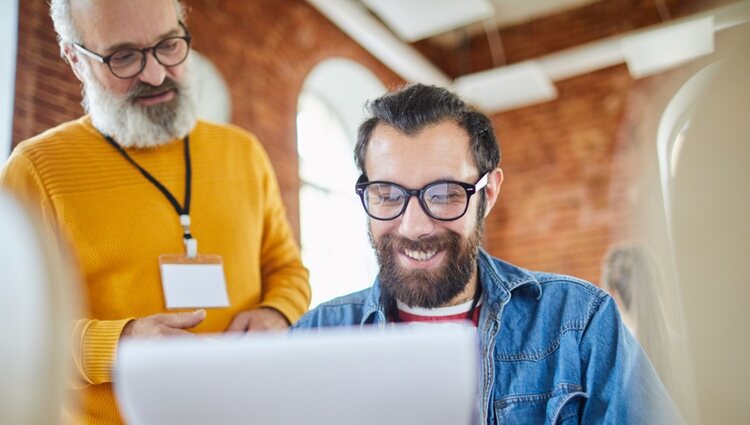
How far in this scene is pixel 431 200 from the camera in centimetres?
151

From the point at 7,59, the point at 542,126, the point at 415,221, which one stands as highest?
the point at 542,126

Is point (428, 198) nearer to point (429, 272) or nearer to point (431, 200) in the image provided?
point (431, 200)

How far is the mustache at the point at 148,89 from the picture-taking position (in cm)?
176

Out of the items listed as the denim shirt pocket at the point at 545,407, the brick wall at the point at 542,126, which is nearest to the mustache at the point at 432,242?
the denim shirt pocket at the point at 545,407

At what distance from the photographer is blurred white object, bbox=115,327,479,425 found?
70 centimetres

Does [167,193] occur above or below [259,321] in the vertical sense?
above

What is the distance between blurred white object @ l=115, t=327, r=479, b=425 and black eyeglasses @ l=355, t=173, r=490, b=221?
0.80 meters

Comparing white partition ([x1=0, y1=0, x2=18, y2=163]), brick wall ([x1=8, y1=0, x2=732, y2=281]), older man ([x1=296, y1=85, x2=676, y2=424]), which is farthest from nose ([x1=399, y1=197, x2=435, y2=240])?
brick wall ([x1=8, y1=0, x2=732, y2=281])

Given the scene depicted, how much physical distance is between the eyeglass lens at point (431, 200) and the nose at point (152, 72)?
2.11ft

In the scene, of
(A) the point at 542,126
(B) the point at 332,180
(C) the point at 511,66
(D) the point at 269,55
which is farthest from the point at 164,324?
(A) the point at 542,126

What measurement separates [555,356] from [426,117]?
60 cm

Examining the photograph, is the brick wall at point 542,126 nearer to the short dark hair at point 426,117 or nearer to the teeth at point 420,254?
the short dark hair at point 426,117

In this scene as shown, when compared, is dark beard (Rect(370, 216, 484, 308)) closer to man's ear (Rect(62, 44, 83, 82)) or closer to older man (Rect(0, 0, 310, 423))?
older man (Rect(0, 0, 310, 423))

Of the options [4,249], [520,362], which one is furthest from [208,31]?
[4,249]
